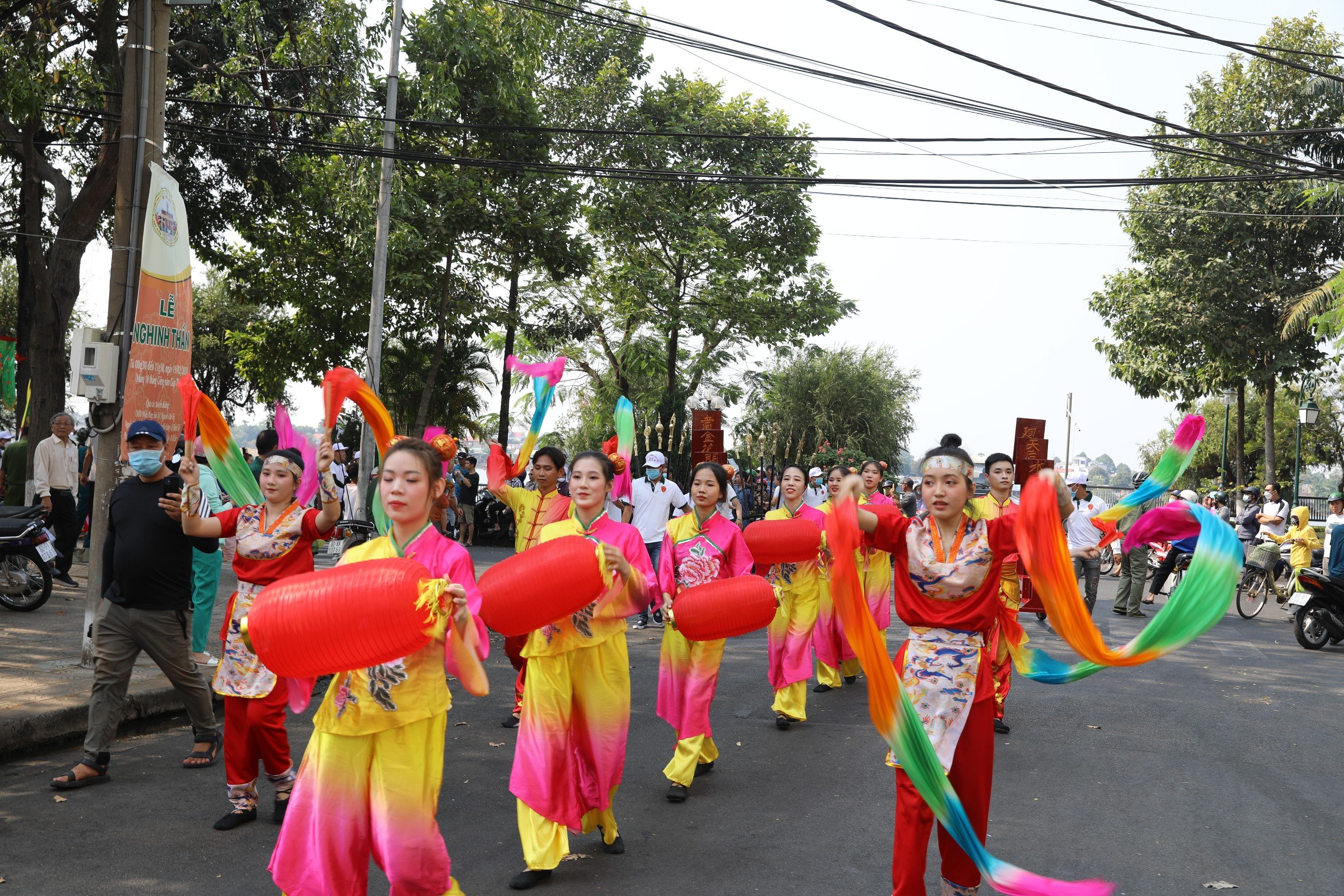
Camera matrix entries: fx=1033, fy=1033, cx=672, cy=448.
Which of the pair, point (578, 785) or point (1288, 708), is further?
point (1288, 708)

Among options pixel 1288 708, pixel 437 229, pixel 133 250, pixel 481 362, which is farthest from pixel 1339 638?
pixel 481 362

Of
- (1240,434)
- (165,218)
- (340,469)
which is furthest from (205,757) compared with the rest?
(1240,434)

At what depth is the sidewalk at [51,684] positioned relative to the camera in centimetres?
566

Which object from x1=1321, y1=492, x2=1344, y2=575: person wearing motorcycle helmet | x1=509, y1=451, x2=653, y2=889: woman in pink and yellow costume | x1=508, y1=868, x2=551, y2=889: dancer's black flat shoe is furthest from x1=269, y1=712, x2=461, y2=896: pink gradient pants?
x1=1321, y1=492, x2=1344, y2=575: person wearing motorcycle helmet

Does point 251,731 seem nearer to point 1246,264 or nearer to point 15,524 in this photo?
point 15,524

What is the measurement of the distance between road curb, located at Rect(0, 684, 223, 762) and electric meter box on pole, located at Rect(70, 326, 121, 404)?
6.81ft

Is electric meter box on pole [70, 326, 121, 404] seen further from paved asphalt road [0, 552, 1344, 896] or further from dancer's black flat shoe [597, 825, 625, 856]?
dancer's black flat shoe [597, 825, 625, 856]

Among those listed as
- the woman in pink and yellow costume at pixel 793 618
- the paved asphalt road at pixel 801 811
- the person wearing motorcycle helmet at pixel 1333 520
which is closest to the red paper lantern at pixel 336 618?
the paved asphalt road at pixel 801 811

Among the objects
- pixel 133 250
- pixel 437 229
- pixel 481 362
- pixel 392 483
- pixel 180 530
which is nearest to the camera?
pixel 392 483

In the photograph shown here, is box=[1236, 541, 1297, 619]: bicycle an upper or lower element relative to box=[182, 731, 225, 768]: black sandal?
upper

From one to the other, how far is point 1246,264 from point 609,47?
1652cm

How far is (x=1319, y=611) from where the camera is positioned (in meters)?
11.6

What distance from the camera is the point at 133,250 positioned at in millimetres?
7387

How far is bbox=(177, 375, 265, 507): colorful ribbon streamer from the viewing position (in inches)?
194
